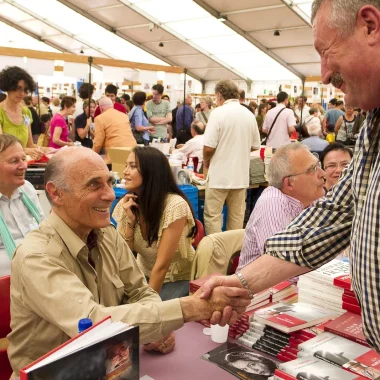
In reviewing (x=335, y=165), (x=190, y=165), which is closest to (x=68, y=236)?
(x=335, y=165)

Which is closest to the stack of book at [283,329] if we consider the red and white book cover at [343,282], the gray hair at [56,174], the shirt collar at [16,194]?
the red and white book cover at [343,282]

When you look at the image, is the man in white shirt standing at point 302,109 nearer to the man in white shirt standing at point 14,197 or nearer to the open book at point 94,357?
the man in white shirt standing at point 14,197

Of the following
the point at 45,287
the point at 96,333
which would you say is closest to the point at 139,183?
the point at 45,287

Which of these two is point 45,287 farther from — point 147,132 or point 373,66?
point 147,132

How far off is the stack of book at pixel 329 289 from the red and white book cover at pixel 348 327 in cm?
6

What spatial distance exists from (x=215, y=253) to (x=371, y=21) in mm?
1893

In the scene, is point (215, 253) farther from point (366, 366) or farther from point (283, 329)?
point (366, 366)

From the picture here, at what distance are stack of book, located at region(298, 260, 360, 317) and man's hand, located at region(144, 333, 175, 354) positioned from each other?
1.99 feet

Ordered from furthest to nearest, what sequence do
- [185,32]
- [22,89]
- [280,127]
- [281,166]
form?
[185,32], [280,127], [22,89], [281,166]

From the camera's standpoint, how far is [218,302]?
6.07 ft

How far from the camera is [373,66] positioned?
1.08m

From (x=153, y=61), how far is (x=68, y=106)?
39.1ft

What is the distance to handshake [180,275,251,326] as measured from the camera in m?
1.81

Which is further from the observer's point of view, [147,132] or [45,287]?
[147,132]
